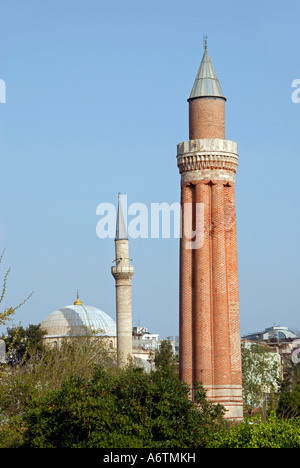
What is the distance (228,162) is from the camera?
24938mm

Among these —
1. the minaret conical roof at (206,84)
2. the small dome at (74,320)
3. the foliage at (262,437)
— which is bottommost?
the foliage at (262,437)

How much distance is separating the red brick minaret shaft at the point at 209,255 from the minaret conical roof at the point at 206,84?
29mm

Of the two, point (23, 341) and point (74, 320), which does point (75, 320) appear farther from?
point (23, 341)

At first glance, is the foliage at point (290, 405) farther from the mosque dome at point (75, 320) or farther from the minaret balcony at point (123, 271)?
the mosque dome at point (75, 320)

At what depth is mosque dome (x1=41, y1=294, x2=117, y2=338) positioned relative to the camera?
63.1 metres

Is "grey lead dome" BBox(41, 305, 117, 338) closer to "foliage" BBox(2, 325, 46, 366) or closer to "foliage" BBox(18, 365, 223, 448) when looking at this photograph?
"foliage" BBox(2, 325, 46, 366)

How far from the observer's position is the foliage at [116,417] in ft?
51.3

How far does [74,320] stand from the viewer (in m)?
64.0

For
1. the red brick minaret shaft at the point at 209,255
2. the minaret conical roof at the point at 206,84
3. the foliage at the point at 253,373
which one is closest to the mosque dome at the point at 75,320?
the foliage at the point at 253,373

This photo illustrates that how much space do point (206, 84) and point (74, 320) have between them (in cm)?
4102

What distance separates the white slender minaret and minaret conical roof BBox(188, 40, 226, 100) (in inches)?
861

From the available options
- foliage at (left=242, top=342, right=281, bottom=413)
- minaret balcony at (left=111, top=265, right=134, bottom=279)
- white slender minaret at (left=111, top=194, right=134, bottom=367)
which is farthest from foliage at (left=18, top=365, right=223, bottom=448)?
minaret balcony at (left=111, top=265, right=134, bottom=279)
